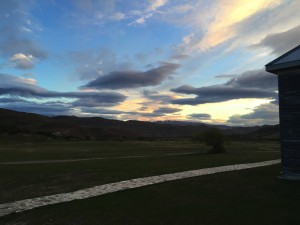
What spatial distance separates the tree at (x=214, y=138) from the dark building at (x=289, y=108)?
92.9ft

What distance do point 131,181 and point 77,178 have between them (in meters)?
3.97

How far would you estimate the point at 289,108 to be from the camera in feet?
58.5

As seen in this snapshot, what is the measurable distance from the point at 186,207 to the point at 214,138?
34430 mm

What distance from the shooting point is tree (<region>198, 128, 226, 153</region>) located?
46.4 m

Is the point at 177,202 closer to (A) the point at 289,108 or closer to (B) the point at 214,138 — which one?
(A) the point at 289,108

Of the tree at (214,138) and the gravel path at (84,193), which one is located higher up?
the tree at (214,138)

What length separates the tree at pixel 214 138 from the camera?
46.4 meters

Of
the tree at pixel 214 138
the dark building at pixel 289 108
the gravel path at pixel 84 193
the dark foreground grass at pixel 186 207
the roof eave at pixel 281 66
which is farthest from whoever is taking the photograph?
the tree at pixel 214 138

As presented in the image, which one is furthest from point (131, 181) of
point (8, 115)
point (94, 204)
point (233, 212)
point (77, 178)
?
point (8, 115)

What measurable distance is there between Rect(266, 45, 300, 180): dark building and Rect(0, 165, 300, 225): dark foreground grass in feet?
3.89

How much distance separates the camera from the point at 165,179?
20047 millimetres

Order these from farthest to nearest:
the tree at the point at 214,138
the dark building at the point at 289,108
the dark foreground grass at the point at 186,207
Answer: the tree at the point at 214,138
the dark building at the point at 289,108
the dark foreground grass at the point at 186,207

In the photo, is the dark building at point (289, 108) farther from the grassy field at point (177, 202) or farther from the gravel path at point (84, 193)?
the gravel path at point (84, 193)

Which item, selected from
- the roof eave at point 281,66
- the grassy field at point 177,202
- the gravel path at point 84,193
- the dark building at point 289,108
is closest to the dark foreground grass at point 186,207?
the grassy field at point 177,202
